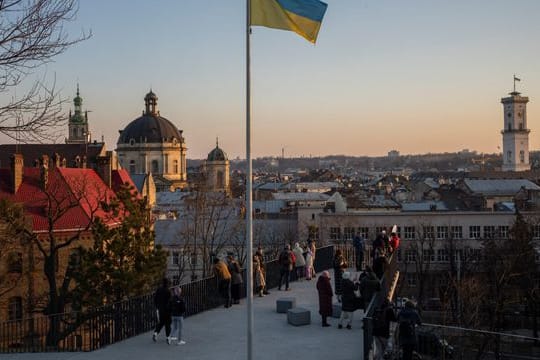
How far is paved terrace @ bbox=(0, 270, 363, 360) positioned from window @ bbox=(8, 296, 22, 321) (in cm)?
2110

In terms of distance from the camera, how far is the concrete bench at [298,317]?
18062 millimetres

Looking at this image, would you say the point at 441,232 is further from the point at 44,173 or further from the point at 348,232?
the point at 44,173

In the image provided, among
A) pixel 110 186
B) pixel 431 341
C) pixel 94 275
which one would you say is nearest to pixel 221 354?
pixel 431 341

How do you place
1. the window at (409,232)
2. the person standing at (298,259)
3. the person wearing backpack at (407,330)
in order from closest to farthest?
the person wearing backpack at (407,330)
the person standing at (298,259)
the window at (409,232)

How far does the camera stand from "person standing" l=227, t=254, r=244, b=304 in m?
20.4

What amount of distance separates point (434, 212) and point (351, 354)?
61028mm

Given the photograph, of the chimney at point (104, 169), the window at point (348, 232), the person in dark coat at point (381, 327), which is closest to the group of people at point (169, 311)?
the person in dark coat at point (381, 327)

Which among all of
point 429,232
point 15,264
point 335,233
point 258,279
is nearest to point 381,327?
point 258,279

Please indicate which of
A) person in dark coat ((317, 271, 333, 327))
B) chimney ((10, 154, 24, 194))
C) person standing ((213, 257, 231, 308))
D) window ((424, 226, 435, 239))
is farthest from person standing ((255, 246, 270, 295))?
window ((424, 226, 435, 239))

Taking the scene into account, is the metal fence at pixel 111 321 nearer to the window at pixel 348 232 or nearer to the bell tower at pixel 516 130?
the window at pixel 348 232

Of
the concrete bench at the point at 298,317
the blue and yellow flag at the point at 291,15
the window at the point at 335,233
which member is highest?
the blue and yellow flag at the point at 291,15

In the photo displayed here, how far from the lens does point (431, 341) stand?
18234mm

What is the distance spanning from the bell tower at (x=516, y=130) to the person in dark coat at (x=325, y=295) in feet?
536

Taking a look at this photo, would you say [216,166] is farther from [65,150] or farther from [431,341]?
[431,341]
